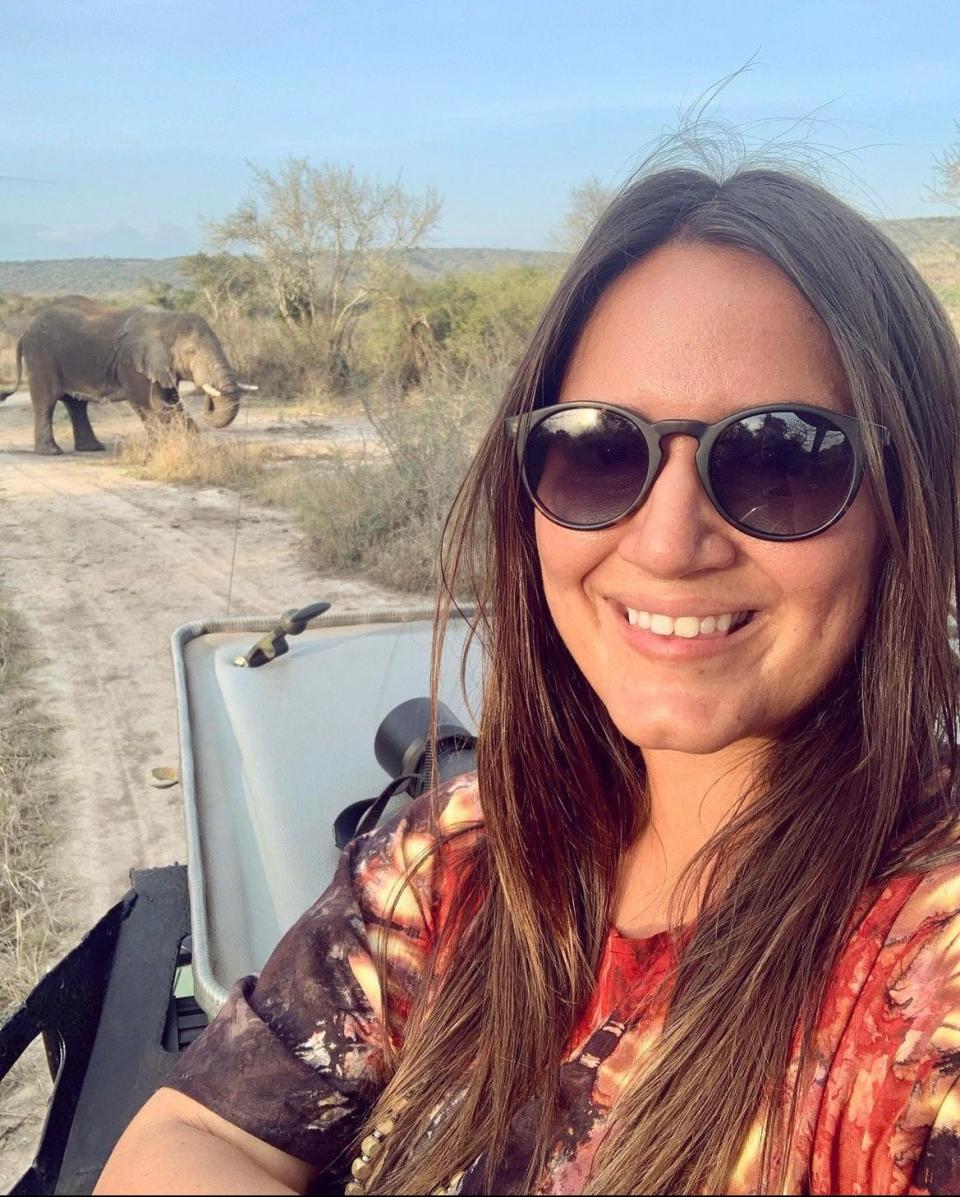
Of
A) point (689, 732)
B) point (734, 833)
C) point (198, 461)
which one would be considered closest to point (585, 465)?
point (689, 732)

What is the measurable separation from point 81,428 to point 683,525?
38.4 feet

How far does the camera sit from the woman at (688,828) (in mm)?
838

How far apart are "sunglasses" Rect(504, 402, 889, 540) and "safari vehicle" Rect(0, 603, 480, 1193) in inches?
16.2

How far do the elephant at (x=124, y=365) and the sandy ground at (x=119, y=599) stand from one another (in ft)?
2.16

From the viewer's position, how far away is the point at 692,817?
44.5 inches

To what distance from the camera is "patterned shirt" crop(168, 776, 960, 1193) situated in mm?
731

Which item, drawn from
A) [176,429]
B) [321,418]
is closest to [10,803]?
[176,429]

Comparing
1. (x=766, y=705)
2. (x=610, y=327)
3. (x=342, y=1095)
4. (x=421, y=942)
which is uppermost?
(x=610, y=327)

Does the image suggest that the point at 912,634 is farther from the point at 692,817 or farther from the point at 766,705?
the point at 692,817

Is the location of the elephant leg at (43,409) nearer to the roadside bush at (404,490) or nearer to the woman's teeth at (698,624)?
the roadside bush at (404,490)

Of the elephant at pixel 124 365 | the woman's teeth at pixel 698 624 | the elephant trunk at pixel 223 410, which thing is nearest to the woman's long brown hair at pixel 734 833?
the woman's teeth at pixel 698 624

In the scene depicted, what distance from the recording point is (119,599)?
259 inches

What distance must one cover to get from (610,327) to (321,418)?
37.1 feet

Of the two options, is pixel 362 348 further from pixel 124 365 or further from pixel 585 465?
pixel 585 465
